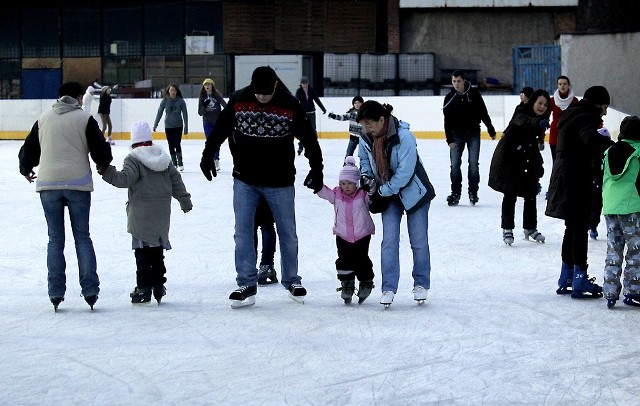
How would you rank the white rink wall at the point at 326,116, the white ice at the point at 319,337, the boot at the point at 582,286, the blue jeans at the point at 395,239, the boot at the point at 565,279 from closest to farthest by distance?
the white ice at the point at 319,337
the blue jeans at the point at 395,239
the boot at the point at 582,286
the boot at the point at 565,279
the white rink wall at the point at 326,116

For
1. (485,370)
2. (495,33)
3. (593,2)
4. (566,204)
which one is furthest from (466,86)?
(495,33)

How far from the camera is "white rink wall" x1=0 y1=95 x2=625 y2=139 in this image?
26891 millimetres

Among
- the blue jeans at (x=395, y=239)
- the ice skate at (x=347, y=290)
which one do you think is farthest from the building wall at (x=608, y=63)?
the ice skate at (x=347, y=290)

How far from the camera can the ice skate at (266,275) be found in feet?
29.8

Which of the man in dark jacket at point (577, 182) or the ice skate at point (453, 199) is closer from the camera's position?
the man in dark jacket at point (577, 182)

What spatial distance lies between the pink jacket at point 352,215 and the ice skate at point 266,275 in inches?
41.0

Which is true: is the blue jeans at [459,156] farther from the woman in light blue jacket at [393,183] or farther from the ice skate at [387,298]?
the ice skate at [387,298]

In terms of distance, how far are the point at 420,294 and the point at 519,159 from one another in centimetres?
317

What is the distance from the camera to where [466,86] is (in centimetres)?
1427

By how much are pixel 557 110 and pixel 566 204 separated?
6.47 metres

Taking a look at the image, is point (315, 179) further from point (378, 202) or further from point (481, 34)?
point (481, 34)

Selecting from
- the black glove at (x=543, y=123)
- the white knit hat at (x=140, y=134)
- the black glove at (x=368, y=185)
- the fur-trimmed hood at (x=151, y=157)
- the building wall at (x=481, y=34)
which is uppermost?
the building wall at (x=481, y=34)

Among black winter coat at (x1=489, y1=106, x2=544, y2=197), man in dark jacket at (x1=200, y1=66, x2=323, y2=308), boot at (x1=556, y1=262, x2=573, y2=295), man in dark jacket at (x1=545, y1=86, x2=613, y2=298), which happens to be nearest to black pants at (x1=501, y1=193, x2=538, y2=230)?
black winter coat at (x1=489, y1=106, x2=544, y2=197)

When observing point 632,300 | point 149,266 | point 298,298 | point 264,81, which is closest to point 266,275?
point 298,298
